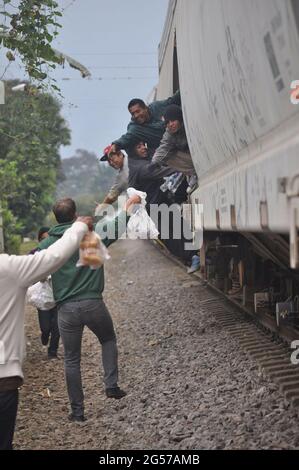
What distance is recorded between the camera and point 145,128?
7852 mm

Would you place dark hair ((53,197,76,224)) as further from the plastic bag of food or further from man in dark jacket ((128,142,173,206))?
man in dark jacket ((128,142,173,206))

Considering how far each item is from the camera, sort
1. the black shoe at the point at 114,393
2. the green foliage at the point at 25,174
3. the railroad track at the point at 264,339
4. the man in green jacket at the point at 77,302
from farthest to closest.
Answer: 1. the green foliage at the point at 25,174
2. the black shoe at the point at 114,393
3. the railroad track at the point at 264,339
4. the man in green jacket at the point at 77,302

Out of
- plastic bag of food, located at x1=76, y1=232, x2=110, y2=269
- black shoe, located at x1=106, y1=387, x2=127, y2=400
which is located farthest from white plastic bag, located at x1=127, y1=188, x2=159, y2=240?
plastic bag of food, located at x1=76, y1=232, x2=110, y2=269

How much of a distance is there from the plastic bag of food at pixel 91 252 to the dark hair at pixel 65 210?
4.04 feet

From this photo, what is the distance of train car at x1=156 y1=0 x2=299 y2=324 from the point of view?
304 cm

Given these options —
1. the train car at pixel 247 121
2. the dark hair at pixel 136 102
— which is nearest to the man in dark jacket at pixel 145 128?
the dark hair at pixel 136 102

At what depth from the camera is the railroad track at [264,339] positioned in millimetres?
5000

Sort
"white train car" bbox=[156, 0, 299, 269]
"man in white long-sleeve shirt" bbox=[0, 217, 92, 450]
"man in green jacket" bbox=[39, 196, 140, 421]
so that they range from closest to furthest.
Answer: "white train car" bbox=[156, 0, 299, 269]
"man in white long-sleeve shirt" bbox=[0, 217, 92, 450]
"man in green jacket" bbox=[39, 196, 140, 421]

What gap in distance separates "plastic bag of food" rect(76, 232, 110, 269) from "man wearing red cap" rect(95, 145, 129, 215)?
361 centimetres

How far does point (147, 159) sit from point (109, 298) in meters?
5.09

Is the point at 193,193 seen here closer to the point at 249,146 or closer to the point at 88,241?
the point at 249,146

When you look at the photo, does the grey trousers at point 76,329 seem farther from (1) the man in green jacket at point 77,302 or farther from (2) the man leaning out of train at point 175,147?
(2) the man leaning out of train at point 175,147
